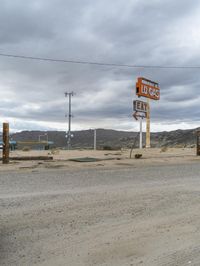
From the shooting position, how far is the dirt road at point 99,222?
6.14 metres

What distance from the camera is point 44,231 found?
292 inches

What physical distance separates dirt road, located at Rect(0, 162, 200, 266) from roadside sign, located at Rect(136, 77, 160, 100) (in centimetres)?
2439

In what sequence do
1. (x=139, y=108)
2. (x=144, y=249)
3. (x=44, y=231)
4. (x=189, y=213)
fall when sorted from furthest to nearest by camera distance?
(x=139, y=108)
(x=189, y=213)
(x=44, y=231)
(x=144, y=249)

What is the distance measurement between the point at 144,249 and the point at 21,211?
342cm

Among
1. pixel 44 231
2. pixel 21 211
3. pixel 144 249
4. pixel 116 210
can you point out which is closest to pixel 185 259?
pixel 144 249

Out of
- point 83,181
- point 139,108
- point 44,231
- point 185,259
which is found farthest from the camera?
point 139,108

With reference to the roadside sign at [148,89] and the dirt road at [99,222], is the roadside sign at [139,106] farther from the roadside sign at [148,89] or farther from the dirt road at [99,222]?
the dirt road at [99,222]

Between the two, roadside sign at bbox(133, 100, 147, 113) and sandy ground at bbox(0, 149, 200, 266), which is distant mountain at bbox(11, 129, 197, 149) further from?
sandy ground at bbox(0, 149, 200, 266)

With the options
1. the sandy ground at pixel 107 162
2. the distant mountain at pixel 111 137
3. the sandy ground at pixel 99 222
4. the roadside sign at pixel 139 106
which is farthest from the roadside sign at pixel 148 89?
the distant mountain at pixel 111 137

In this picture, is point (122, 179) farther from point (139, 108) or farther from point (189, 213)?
point (139, 108)

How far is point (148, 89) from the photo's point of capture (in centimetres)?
3903

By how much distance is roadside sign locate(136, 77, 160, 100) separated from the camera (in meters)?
37.3

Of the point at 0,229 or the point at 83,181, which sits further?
the point at 83,181

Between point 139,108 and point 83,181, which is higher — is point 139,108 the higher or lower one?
the higher one
